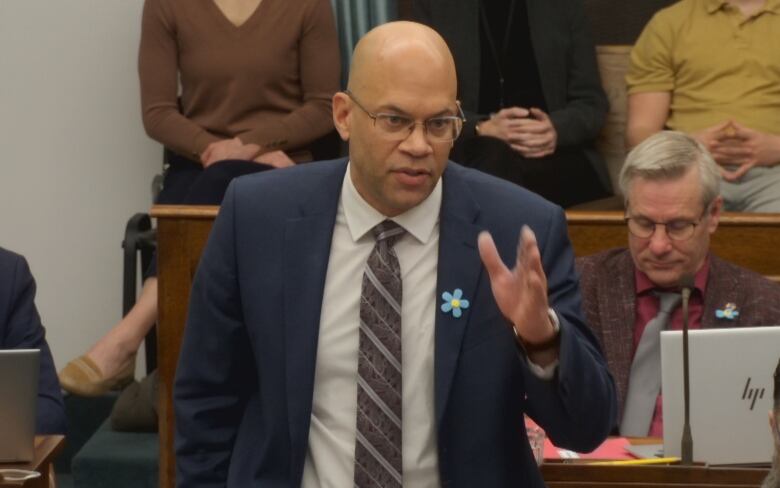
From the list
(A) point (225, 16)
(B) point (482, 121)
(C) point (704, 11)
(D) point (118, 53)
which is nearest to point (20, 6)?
(D) point (118, 53)

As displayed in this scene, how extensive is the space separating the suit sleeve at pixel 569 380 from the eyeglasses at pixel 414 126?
0.24m

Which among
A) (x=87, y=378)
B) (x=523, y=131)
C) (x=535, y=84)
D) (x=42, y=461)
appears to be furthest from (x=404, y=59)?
(x=535, y=84)

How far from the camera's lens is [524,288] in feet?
7.08

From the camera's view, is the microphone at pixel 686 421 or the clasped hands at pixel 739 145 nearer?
the microphone at pixel 686 421

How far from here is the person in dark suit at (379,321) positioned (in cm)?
237

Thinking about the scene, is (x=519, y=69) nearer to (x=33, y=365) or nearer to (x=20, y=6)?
(x=20, y=6)

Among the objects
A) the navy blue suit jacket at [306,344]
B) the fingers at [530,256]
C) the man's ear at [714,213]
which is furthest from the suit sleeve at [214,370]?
the man's ear at [714,213]

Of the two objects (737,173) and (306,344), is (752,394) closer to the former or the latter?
(306,344)

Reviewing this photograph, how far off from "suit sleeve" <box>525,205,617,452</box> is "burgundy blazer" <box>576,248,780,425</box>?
1.00 m

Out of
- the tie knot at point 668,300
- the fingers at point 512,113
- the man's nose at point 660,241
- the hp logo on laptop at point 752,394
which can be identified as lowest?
the hp logo on laptop at point 752,394

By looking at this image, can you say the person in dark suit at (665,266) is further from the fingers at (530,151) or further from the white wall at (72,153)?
the white wall at (72,153)

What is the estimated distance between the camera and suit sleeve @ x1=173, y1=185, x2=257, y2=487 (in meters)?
2.47

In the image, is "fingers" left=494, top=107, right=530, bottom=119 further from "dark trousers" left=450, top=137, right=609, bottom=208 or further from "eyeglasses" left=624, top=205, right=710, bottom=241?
"eyeglasses" left=624, top=205, right=710, bottom=241

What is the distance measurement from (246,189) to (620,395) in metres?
1.23
